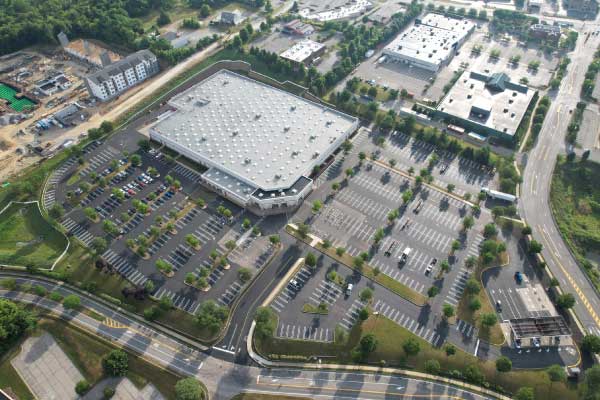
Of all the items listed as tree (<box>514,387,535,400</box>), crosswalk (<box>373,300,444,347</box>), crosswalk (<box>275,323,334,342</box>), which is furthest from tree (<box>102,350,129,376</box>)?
tree (<box>514,387,535,400</box>)

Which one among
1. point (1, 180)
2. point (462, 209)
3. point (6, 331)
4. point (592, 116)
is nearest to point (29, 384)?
point (6, 331)

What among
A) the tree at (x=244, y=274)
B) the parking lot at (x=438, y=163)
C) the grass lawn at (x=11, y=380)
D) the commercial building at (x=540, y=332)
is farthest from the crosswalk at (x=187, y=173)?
the commercial building at (x=540, y=332)

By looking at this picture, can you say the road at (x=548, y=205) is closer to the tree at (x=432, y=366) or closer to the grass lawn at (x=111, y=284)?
the tree at (x=432, y=366)

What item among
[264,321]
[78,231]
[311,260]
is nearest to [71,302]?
[78,231]

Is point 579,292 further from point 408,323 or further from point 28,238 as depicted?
point 28,238

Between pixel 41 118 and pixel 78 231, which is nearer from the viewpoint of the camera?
pixel 78 231

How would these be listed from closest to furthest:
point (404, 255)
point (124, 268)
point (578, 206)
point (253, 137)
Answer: point (124, 268) < point (404, 255) < point (578, 206) < point (253, 137)

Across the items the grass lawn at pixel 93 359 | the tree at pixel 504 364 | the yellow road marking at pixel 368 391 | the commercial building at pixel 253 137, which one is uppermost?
the commercial building at pixel 253 137

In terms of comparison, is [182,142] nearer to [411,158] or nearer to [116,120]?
[116,120]
